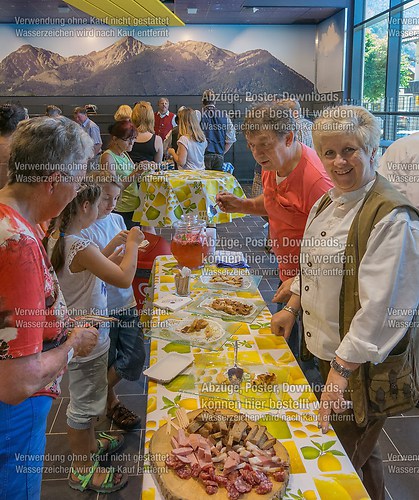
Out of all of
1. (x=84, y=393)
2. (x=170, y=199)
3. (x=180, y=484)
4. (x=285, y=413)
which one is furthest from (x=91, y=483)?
(x=170, y=199)

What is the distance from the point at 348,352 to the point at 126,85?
11726 millimetres

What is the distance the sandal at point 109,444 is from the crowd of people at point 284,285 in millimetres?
139

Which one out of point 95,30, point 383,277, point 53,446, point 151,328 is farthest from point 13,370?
point 95,30

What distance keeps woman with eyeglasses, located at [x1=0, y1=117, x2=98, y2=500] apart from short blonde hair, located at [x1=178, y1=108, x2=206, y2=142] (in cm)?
423

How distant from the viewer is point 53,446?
2.53 m

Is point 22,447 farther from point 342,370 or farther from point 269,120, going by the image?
point 269,120

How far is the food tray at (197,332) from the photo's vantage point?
5.37 feet

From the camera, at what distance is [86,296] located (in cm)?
204

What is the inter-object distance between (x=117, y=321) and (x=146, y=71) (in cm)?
1062

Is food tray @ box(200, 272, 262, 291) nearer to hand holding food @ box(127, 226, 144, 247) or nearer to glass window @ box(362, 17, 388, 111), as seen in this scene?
hand holding food @ box(127, 226, 144, 247)

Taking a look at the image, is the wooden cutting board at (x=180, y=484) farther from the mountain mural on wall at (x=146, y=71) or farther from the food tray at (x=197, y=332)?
the mountain mural on wall at (x=146, y=71)

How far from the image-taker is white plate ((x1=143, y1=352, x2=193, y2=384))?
1463 millimetres

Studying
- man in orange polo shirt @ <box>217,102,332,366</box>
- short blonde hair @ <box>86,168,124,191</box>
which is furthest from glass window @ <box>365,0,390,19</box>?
short blonde hair @ <box>86,168,124,191</box>

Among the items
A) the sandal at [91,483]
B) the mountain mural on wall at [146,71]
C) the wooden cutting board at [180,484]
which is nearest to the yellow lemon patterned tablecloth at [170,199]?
the sandal at [91,483]
